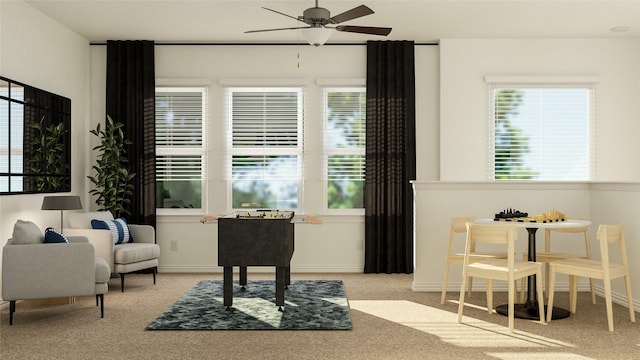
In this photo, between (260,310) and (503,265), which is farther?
(260,310)

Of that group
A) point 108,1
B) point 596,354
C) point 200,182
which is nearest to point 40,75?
point 108,1

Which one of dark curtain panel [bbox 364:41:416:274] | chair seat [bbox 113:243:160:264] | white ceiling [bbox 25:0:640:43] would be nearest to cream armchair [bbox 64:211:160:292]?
chair seat [bbox 113:243:160:264]

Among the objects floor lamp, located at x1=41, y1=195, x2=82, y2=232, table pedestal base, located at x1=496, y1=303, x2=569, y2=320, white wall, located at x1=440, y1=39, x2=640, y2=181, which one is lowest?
table pedestal base, located at x1=496, y1=303, x2=569, y2=320

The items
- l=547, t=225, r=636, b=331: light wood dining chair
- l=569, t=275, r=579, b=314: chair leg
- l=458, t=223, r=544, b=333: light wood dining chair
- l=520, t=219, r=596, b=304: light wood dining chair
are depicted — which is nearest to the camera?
l=458, t=223, r=544, b=333: light wood dining chair

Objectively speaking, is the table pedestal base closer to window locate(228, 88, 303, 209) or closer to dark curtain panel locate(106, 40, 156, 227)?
window locate(228, 88, 303, 209)

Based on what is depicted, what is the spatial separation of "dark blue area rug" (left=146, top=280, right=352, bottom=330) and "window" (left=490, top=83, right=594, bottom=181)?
3.10 metres

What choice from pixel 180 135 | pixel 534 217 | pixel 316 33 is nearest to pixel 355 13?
pixel 316 33

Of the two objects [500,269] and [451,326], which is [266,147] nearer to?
[451,326]

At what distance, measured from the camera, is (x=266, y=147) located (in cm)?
813

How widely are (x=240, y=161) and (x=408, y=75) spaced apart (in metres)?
2.58

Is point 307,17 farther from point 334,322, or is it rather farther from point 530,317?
point 530,317

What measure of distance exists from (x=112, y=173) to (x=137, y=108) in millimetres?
978

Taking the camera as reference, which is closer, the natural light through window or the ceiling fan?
the natural light through window

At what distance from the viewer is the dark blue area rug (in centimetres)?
495
